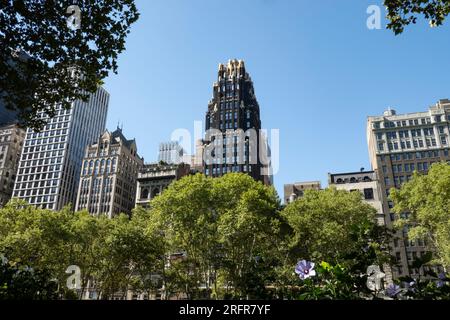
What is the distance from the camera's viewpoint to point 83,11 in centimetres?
1114

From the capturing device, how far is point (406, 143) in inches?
3290

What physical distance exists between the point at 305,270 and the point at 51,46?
35.7ft

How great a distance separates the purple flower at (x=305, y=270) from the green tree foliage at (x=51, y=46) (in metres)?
9.83

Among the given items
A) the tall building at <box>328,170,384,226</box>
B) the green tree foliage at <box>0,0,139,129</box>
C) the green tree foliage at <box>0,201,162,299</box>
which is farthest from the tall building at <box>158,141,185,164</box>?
the green tree foliage at <box>0,0,139,129</box>

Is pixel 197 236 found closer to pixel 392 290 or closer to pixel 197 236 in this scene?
pixel 197 236

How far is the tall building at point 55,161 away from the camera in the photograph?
102750 millimetres

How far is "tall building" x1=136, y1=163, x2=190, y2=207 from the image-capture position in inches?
3307

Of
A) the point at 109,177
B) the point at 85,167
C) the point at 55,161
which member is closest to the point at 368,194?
the point at 109,177

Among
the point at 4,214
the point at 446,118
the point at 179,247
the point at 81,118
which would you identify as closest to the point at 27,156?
the point at 81,118

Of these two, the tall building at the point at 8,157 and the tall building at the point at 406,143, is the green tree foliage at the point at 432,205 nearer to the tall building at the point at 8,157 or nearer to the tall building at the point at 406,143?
the tall building at the point at 406,143

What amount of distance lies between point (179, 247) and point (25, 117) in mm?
26590

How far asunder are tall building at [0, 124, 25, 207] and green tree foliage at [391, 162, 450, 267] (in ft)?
364

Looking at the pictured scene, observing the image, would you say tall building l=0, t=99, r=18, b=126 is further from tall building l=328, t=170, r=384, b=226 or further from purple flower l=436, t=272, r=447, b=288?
purple flower l=436, t=272, r=447, b=288

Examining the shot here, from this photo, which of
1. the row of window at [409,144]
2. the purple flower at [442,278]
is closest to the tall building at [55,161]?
the row of window at [409,144]
